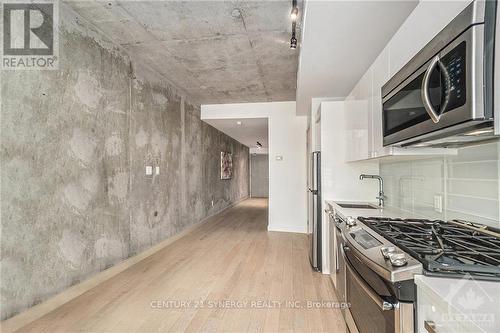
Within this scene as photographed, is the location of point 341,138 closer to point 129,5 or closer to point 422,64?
point 422,64

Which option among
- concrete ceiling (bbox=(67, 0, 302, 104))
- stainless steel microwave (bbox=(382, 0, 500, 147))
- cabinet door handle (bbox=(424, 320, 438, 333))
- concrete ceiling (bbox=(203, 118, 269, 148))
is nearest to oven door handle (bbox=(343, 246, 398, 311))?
cabinet door handle (bbox=(424, 320, 438, 333))

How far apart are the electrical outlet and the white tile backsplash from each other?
2 centimetres

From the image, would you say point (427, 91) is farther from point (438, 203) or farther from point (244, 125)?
point (244, 125)

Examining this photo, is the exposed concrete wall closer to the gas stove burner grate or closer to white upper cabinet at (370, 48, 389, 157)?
the gas stove burner grate

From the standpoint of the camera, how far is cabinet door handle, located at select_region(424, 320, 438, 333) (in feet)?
2.41

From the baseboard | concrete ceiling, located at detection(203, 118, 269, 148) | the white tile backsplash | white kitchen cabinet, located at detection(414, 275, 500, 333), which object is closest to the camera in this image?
white kitchen cabinet, located at detection(414, 275, 500, 333)

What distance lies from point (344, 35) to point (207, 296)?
266cm

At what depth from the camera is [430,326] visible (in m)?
0.75

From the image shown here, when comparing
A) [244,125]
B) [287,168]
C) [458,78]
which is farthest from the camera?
[244,125]

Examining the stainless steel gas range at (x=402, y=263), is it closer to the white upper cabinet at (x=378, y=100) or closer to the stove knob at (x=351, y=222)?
the stove knob at (x=351, y=222)

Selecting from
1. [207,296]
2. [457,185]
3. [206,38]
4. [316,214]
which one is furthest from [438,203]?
[206,38]

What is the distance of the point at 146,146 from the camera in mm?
3449

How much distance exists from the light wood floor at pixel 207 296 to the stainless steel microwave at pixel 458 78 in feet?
5.52

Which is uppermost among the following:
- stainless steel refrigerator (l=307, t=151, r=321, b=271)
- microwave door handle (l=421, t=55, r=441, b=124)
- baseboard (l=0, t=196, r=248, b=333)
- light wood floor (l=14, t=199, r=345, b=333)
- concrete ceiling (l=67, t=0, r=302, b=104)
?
concrete ceiling (l=67, t=0, r=302, b=104)
